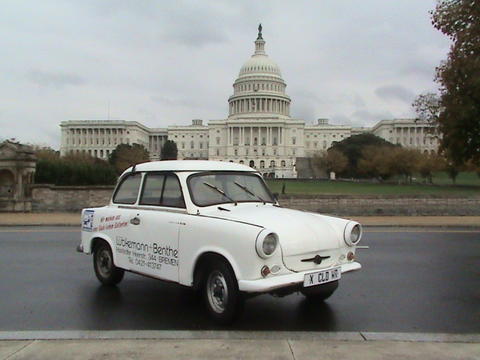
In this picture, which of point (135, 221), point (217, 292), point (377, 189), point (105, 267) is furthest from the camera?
point (377, 189)

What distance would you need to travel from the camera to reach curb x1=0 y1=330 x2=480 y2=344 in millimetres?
4883

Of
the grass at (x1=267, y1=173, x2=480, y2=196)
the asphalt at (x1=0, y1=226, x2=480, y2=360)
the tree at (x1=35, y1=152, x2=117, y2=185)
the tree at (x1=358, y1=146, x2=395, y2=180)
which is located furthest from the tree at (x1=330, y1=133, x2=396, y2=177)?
the asphalt at (x1=0, y1=226, x2=480, y2=360)

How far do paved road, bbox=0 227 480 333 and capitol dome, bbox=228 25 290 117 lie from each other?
134534 mm

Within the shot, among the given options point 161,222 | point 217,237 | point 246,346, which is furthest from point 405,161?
point 246,346

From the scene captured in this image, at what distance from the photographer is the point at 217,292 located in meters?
5.57

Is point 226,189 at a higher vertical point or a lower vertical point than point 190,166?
lower

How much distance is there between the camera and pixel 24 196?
21984 mm

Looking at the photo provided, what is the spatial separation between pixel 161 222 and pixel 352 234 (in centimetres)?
241

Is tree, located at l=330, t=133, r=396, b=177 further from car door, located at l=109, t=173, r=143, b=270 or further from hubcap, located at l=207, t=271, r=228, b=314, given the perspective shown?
hubcap, located at l=207, t=271, r=228, b=314

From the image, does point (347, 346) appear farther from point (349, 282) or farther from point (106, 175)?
point (106, 175)

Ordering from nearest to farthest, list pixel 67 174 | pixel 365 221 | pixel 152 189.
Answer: pixel 152 189, pixel 365 221, pixel 67 174

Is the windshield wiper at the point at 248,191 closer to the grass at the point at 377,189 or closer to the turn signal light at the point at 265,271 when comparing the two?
the turn signal light at the point at 265,271

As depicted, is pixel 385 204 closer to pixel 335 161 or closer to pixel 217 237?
pixel 217 237

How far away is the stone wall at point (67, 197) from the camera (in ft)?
72.3
